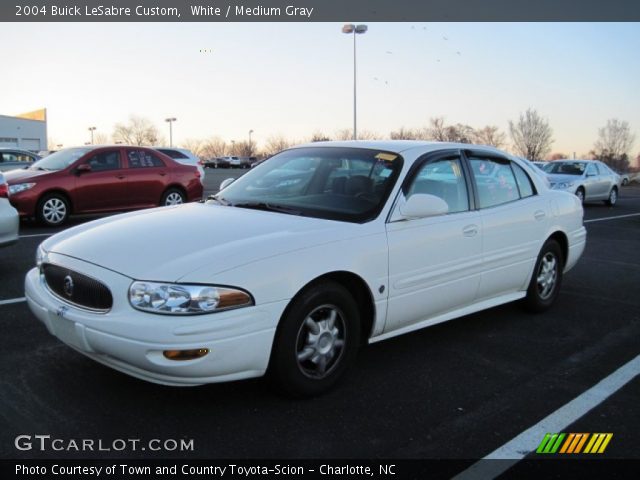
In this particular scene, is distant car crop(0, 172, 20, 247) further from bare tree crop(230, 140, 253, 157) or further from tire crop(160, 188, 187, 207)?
bare tree crop(230, 140, 253, 157)

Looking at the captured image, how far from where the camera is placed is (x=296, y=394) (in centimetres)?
341

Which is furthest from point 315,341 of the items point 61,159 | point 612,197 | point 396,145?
point 612,197

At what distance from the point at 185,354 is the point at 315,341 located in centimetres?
81

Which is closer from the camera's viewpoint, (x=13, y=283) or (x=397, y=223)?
(x=397, y=223)

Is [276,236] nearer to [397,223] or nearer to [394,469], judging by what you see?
[397,223]

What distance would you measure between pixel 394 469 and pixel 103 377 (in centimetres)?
194

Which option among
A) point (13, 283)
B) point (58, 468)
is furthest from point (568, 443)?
point (13, 283)

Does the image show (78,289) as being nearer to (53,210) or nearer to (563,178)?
(53,210)

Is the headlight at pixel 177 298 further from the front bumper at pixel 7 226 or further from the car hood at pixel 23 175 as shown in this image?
the car hood at pixel 23 175

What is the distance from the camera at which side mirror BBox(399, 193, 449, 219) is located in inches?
153

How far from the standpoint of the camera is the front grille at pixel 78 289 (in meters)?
3.14

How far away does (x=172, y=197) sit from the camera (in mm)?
12227

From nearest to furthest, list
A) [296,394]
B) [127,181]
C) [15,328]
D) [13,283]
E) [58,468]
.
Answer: [58,468] → [296,394] → [15,328] → [13,283] → [127,181]

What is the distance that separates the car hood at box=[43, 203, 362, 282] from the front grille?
112mm
